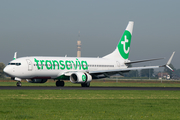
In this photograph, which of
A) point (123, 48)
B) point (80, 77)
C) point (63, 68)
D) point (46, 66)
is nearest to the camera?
point (46, 66)

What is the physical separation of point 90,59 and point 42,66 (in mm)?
9938

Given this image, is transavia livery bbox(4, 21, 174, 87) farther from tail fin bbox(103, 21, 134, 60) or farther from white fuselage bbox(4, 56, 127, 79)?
tail fin bbox(103, 21, 134, 60)

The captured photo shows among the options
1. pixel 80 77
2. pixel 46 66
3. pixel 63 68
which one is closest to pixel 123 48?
pixel 63 68

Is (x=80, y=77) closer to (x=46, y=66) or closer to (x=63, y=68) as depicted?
(x=63, y=68)

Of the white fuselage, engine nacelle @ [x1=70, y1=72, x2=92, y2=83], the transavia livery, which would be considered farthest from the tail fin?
engine nacelle @ [x1=70, y1=72, x2=92, y2=83]

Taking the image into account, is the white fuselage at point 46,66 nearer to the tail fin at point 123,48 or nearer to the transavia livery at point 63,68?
the transavia livery at point 63,68

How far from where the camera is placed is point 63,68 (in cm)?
4838

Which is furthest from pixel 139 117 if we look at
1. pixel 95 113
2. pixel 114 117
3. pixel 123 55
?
pixel 123 55

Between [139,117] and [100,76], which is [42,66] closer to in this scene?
[100,76]

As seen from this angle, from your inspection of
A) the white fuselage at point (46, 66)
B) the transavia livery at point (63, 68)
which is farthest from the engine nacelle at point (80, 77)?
the white fuselage at point (46, 66)

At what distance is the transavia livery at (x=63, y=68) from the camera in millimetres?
44938

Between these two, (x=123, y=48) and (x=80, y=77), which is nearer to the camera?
(x=80, y=77)

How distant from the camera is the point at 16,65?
44.7m

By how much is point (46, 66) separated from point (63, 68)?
2900 mm
